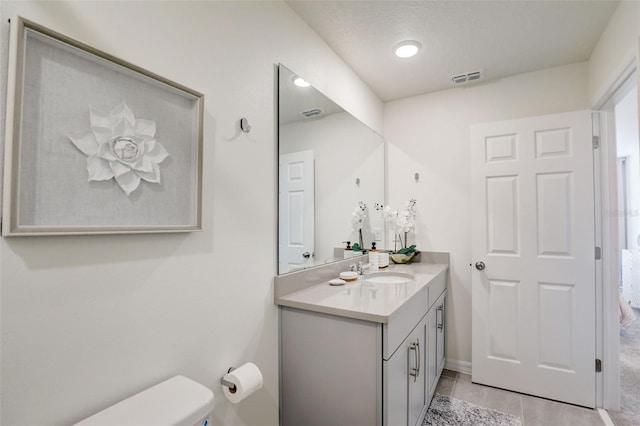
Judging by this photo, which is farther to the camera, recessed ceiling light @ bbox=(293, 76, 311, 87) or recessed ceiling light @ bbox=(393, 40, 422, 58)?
recessed ceiling light @ bbox=(393, 40, 422, 58)

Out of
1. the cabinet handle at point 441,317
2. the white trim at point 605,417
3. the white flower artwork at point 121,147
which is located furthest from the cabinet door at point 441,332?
the white flower artwork at point 121,147

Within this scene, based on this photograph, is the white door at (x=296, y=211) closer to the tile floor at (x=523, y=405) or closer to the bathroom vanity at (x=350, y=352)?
the bathroom vanity at (x=350, y=352)

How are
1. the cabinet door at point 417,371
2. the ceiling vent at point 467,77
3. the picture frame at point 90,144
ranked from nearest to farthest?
the picture frame at point 90,144
the cabinet door at point 417,371
the ceiling vent at point 467,77

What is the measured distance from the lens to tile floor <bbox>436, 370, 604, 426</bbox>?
1.94 m

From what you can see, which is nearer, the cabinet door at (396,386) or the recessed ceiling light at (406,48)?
the cabinet door at (396,386)

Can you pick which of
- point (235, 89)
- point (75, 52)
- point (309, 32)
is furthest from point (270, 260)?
point (309, 32)

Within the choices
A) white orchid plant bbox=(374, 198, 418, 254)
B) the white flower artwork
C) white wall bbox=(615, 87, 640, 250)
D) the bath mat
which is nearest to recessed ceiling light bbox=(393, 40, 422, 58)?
white orchid plant bbox=(374, 198, 418, 254)

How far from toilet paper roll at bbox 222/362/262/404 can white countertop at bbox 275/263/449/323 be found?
0.37m

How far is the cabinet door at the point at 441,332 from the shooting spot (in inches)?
89.8

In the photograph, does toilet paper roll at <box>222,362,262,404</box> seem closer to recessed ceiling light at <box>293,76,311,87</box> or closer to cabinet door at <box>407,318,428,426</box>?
cabinet door at <box>407,318,428,426</box>

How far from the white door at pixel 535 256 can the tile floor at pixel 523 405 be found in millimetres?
69

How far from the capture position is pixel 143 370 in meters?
0.98

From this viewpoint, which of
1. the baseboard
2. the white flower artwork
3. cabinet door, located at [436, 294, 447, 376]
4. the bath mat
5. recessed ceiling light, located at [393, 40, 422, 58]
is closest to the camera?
the white flower artwork

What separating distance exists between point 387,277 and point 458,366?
1.10 meters
